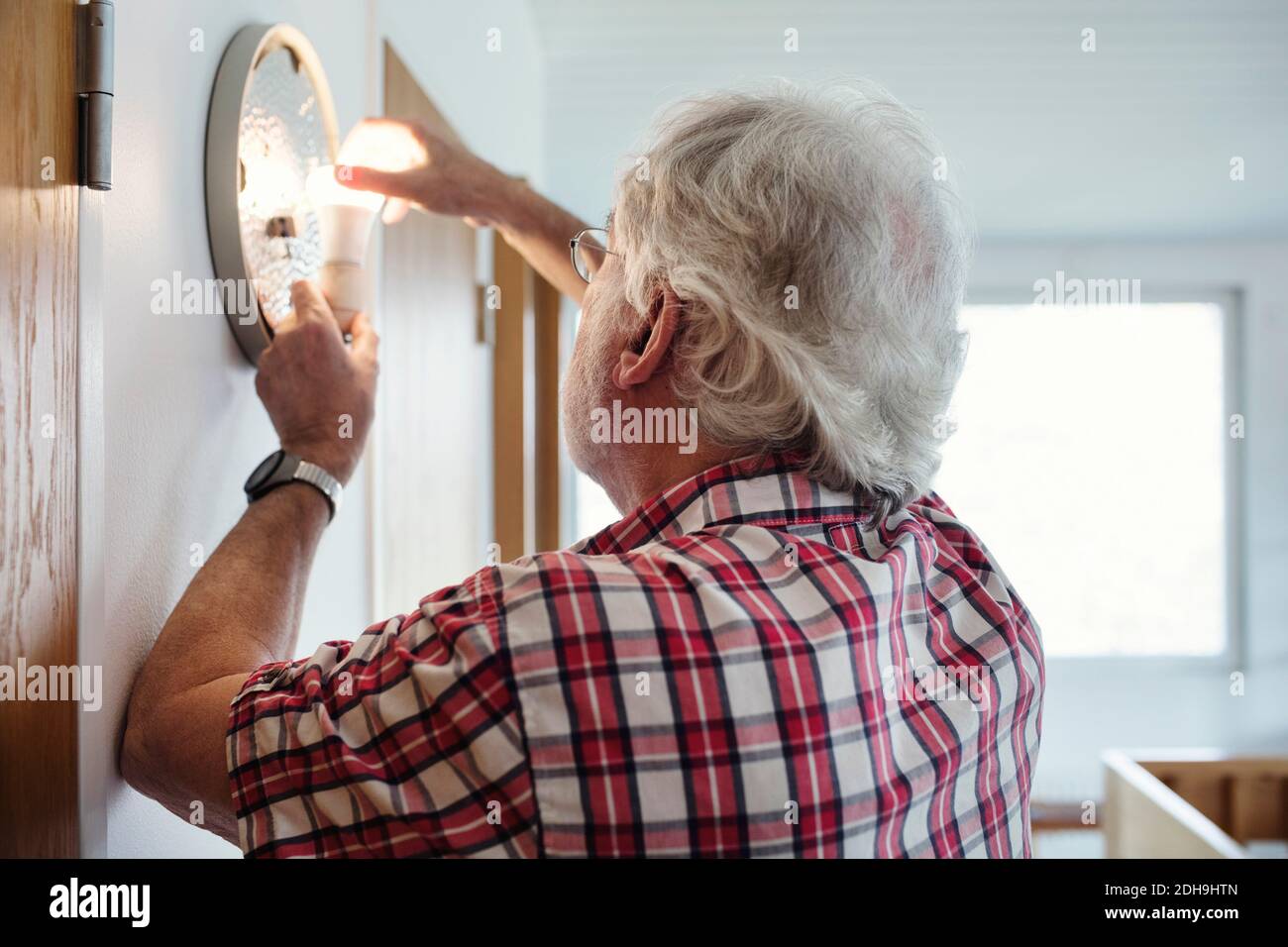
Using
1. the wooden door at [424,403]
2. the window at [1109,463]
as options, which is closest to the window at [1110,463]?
the window at [1109,463]

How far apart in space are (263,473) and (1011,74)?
2738 mm

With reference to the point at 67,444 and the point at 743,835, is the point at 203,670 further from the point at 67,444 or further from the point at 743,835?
the point at 743,835

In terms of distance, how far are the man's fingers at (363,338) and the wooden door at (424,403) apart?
28cm

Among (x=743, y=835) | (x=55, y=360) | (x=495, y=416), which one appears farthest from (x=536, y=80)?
(x=743, y=835)

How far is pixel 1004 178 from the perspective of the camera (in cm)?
398

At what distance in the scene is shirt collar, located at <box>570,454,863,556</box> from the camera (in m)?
0.76

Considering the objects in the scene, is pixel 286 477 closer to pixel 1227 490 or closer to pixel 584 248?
pixel 584 248

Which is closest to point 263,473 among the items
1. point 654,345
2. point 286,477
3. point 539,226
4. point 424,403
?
point 286,477

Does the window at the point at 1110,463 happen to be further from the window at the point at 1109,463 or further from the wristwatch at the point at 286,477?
the wristwatch at the point at 286,477

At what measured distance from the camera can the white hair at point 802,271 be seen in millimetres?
776

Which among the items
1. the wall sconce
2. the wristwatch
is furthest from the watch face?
the wall sconce

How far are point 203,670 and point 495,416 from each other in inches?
67.6

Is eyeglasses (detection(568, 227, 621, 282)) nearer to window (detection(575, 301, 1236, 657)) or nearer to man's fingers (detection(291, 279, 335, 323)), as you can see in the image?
man's fingers (detection(291, 279, 335, 323))

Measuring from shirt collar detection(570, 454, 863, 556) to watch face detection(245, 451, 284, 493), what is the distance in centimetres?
31
